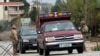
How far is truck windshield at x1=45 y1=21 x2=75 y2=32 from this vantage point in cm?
2373

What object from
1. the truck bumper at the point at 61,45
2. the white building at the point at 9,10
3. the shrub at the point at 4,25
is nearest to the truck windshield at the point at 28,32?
the truck bumper at the point at 61,45

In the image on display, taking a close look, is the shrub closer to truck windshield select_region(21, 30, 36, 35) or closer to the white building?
the white building

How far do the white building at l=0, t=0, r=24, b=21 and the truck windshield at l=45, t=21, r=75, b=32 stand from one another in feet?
263

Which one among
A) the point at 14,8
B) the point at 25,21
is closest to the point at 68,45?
the point at 25,21

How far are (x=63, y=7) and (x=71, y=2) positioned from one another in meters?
2.96

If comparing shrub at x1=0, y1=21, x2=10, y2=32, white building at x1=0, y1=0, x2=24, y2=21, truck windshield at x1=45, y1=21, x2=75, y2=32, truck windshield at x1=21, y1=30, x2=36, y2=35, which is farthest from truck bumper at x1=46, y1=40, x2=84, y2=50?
white building at x1=0, y1=0, x2=24, y2=21

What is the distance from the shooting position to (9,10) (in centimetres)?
11381

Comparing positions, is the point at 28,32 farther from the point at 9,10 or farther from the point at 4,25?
the point at 9,10

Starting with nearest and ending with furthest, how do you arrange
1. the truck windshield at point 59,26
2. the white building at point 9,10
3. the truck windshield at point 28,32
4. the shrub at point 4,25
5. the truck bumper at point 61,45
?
the truck bumper at point 61,45
the truck windshield at point 59,26
the truck windshield at point 28,32
the shrub at point 4,25
the white building at point 9,10

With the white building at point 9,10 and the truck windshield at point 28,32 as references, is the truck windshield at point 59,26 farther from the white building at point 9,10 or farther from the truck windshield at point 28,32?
the white building at point 9,10

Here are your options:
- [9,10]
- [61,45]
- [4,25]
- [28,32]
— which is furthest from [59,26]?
[9,10]

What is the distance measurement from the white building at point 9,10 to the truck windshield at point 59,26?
80212 millimetres

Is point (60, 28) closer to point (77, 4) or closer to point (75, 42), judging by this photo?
point (75, 42)

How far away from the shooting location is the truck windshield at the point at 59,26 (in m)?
23.7
